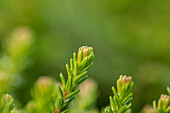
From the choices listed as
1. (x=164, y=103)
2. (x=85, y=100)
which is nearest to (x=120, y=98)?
(x=164, y=103)

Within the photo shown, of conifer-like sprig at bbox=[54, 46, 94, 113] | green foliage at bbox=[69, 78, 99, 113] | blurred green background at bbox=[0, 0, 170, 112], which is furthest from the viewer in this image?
blurred green background at bbox=[0, 0, 170, 112]

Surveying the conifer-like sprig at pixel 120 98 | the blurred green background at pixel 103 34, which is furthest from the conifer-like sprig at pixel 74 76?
the blurred green background at pixel 103 34

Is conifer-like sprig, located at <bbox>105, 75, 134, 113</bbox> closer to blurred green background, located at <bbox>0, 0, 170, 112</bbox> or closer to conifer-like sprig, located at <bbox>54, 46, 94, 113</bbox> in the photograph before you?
conifer-like sprig, located at <bbox>54, 46, 94, 113</bbox>

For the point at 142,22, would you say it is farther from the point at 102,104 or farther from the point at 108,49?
the point at 102,104

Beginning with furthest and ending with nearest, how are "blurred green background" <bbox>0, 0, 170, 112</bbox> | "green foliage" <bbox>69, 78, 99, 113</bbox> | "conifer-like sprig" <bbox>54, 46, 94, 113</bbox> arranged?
"blurred green background" <bbox>0, 0, 170, 112</bbox>, "green foliage" <bbox>69, 78, 99, 113</bbox>, "conifer-like sprig" <bbox>54, 46, 94, 113</bbox>

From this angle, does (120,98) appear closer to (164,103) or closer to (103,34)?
(164,103)

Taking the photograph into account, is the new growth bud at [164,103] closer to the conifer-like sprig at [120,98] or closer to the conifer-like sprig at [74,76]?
the conifer-like sprig at [120,98]

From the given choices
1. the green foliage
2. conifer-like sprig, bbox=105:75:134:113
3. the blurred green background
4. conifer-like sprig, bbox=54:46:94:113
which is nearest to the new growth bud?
conifer-like sprig, bbox=105:75:134:113

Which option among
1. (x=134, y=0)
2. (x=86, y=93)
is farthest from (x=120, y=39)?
(x=86, y=93)
